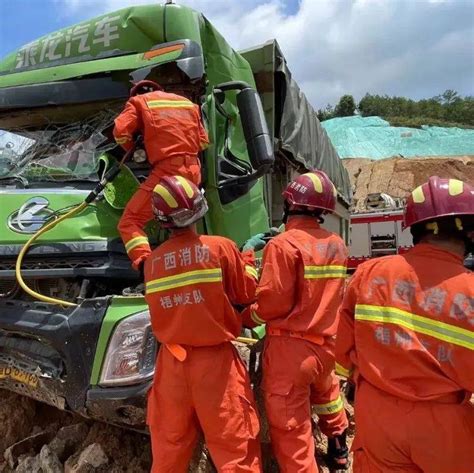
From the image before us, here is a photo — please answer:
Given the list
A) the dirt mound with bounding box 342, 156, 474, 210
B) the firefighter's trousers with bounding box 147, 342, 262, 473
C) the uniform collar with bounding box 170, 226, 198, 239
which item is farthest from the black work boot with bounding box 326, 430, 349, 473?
the dirt mound with bounding box 342, 156, 474, 210

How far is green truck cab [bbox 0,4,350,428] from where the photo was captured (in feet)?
8.96

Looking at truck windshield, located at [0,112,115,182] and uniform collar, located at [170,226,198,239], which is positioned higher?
truck windshield, located at [0,112,115,182]

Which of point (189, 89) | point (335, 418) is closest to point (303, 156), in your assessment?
point (189, 89)

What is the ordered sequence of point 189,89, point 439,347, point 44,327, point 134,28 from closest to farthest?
point 439,347
point 44,327
point 189,89
point 134,28

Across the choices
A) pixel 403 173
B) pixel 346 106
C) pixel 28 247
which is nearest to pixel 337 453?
pixel 28 247

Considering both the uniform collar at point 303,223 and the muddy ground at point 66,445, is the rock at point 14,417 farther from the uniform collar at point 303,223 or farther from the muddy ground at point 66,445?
the uniform collar at point 303,223

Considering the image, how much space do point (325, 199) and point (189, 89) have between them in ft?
3.84

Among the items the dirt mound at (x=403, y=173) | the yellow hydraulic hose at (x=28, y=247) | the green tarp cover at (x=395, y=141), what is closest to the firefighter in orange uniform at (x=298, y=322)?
the yellow hydraulic hose at (x=28, y=247)

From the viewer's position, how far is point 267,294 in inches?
103

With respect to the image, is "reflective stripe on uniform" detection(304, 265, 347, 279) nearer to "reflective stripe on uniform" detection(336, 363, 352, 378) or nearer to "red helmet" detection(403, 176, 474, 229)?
"reflective stripe on uniform" detection(336, 363, 352, 378)

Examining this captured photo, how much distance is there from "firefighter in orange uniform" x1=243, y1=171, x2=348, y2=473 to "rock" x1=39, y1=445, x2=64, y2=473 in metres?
1.18

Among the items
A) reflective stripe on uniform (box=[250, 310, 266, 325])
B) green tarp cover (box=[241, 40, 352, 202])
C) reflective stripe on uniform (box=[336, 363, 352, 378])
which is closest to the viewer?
reflective stripe on uniform (box=[336, 363, 352, 378])

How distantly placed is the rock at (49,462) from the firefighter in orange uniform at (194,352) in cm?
74

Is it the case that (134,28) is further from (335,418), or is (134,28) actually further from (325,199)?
(335,418)
